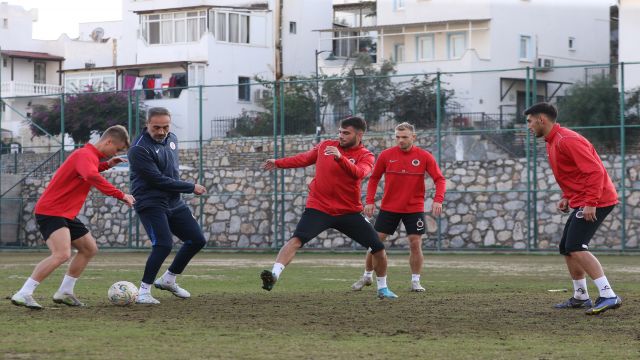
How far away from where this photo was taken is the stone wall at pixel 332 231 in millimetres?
28078

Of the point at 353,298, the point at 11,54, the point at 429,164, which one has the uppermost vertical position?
the point at 11,54

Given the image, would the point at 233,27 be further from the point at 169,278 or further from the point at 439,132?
the point at 169,278

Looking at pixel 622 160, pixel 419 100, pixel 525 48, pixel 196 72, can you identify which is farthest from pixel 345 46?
pixel 622 160

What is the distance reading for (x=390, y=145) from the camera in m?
29.4

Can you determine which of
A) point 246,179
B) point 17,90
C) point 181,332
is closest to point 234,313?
point 181,332

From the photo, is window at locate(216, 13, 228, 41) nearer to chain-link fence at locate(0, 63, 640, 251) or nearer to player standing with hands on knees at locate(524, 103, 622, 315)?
chain-link fence at locate(0, 63, 640, 251)

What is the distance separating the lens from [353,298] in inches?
539

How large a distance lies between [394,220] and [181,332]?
523cm

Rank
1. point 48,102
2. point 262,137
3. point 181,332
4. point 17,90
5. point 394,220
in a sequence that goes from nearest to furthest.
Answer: point 181,332 → point 394,220 → point 262,137 → point 48,102 → point 17,90

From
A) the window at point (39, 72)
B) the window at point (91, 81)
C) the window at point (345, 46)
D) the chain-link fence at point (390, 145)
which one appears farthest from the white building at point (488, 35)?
the window at point (39, 72)

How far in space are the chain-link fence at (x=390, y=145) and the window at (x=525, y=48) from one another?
78.9ft

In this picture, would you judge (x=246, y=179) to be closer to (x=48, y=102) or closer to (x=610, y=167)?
(x=610, y=167)

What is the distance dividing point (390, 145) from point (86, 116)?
10.6m

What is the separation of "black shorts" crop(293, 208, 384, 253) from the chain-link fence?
1418cm
